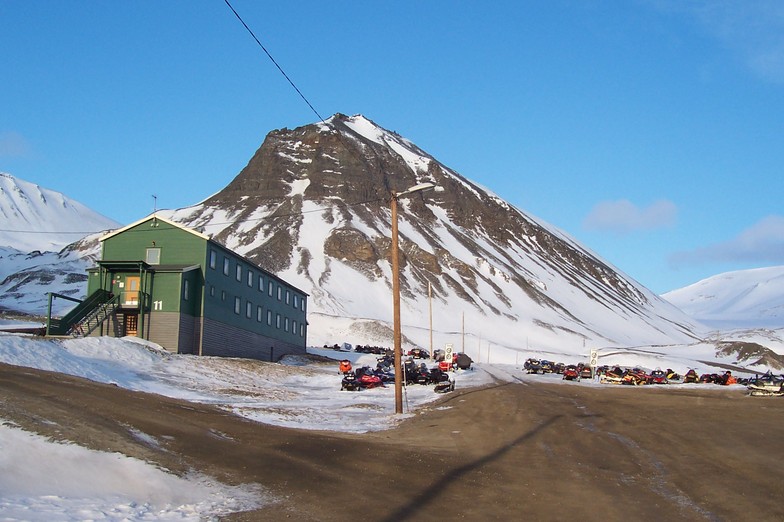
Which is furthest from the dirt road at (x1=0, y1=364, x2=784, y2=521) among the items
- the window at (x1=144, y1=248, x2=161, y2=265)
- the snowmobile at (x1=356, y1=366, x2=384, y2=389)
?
the window at (x1=144, y1=248, x2=161, y2=265)

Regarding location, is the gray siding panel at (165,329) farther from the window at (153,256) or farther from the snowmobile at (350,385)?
the snowmobile at (350,385)

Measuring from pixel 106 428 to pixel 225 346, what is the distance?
4243cm

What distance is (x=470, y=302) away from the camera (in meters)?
173

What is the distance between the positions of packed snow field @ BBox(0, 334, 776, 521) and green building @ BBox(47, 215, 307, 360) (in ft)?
12.0

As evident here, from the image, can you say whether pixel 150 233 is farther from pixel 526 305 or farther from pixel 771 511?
pixel 526 305

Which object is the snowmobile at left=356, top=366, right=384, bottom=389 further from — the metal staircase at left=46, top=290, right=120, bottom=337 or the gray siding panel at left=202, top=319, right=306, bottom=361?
the metal staircase at left=46, top=290, right=120, bottom=337

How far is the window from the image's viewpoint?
53812 mm

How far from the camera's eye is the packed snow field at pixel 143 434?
11.3 meters

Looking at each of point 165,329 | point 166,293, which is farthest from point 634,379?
point 166,293

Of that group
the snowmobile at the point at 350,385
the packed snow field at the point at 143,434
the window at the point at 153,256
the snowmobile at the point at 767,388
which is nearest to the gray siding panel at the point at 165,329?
the packed snow field at the point at 143,434

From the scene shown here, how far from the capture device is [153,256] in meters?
54.0

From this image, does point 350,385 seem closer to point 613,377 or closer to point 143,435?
point 613,377

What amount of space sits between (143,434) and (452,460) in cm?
690

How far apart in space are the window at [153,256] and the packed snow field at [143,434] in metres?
8.78
